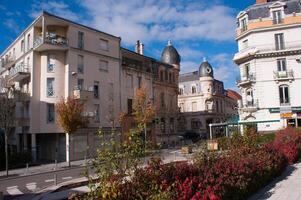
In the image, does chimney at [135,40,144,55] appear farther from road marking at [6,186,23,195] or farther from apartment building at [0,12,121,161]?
road marking at [6,186,23,195]

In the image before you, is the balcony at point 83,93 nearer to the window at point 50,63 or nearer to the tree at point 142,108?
the window at point 50,63

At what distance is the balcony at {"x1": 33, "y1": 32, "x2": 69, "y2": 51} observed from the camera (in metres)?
28.2

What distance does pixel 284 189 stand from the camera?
10.3m

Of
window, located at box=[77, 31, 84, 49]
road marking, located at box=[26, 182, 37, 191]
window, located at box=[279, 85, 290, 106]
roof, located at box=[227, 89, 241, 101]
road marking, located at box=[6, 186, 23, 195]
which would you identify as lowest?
road marking, located at box=[6, 186, 23, 195]

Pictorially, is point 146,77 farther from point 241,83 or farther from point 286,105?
point 286,105

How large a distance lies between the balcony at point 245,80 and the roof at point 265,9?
260 inches

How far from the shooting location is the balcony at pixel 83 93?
95.8 ft

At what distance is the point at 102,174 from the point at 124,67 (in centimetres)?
2969

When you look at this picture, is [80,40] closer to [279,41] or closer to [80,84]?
[80,84]

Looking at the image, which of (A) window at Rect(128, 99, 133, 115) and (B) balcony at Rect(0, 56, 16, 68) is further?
(A) window at Rect(128, 99, 133, 115)

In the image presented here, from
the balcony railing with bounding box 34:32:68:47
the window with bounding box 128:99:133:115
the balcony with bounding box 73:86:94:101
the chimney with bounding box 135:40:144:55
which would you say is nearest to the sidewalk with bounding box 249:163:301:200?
the balcony with bounding box 73:86:94:101

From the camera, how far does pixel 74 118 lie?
2592 centimetres

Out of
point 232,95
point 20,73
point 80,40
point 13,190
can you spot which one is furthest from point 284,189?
point 232,95

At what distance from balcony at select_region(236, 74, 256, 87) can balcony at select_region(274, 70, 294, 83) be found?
2.36 meters
